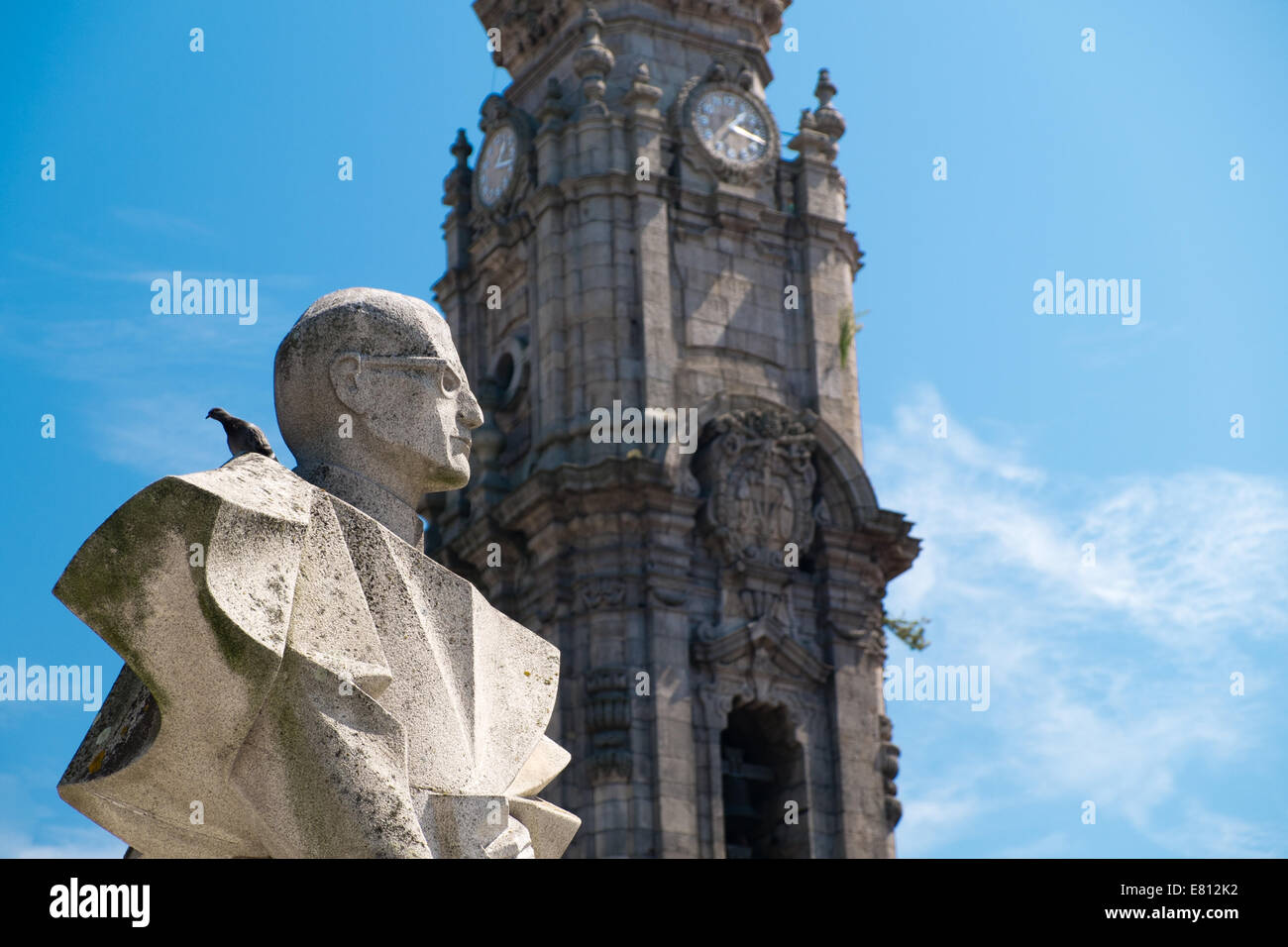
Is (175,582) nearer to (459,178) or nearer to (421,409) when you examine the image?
(421,409)

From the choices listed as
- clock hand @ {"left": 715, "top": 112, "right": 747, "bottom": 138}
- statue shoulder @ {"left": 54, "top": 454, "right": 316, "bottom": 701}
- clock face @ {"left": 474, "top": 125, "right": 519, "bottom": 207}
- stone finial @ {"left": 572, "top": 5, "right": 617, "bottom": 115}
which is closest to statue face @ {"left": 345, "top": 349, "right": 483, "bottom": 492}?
statue shoulder @ {"left": 54, "top": 454, "right": 316, "bottom": 701}

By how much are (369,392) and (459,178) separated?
121ft

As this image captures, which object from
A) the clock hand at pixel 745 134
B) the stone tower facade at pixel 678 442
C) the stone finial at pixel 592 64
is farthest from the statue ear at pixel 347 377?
the clock hand at pixel 745 134

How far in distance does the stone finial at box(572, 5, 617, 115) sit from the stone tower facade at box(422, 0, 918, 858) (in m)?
Result: 0.06

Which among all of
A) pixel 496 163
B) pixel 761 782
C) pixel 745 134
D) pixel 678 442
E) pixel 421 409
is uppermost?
pixel 745 134

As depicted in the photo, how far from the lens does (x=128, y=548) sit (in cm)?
520

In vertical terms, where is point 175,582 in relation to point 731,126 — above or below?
below

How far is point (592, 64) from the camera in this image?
3953 cm

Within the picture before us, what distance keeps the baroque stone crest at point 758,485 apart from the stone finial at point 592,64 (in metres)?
5.72

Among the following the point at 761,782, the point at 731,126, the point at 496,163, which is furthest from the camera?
the point at 496,163

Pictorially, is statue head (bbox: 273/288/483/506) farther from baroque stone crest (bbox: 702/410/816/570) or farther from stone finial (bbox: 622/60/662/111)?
stone finial (bbox: 622/60/662/111)

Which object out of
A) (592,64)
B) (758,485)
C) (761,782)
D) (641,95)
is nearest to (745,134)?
(641,95)
